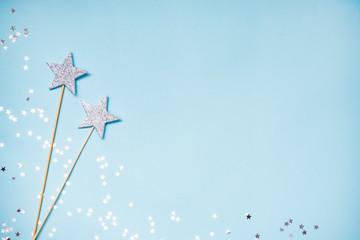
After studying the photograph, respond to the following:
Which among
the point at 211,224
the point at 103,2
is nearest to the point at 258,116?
the point at 211,224

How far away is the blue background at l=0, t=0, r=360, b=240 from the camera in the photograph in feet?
5.17

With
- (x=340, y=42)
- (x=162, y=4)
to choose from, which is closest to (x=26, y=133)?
(x=162, y=4)

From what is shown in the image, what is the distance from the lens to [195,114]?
163cm

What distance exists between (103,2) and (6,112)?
3.84ft

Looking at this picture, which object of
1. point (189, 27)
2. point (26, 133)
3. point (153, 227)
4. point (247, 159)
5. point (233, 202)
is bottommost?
point (153, 227)

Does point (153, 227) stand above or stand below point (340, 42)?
below

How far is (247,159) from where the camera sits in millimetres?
1610

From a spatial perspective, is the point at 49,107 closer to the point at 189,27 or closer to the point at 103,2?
the point at 103,2

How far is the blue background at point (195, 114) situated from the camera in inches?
62.0

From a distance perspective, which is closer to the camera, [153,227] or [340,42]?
[340,42]

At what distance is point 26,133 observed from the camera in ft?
5.48

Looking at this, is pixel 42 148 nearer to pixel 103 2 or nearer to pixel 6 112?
pixel 6 112

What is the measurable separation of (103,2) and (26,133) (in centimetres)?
121

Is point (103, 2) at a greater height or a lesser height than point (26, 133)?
greater
